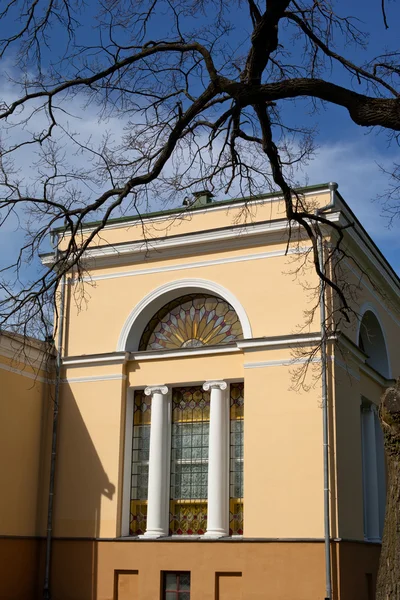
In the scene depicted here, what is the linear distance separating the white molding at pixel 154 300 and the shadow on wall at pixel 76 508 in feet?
5.24

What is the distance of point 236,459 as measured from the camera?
16.4 meters

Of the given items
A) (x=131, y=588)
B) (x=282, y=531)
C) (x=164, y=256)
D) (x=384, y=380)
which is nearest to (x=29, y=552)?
(x=131, y=588)

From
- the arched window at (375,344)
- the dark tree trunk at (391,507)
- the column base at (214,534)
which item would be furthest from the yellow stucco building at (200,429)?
the dark tree trunk at (391,507)

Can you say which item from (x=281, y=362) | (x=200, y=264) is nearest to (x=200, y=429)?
(x=281, y=362)

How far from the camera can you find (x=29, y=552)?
17031 mm

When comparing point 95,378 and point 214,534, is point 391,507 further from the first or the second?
point 95,378

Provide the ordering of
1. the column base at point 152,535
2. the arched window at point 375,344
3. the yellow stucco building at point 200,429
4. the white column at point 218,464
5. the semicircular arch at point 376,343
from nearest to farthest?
the yellow stucco building at point 200,429, the white column at point 218,464, the column base at point 152,535, the semicircular arch at point 376,343, the arched window at point 375,344

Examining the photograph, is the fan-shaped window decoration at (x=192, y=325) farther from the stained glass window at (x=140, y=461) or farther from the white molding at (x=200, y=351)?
the stained glass window at (x=140, y=461)

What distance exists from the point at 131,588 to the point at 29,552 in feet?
7.28

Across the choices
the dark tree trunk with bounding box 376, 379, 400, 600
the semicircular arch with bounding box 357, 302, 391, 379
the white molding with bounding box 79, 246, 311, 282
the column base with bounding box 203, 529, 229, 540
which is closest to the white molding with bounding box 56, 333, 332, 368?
the white molding with bounding box 79, 246, 311, 282

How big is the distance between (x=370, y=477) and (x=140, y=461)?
4754 mm

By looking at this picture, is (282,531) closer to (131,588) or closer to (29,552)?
(131,588)

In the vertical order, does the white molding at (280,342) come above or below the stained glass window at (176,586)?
above

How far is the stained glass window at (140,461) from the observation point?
17.0 metres
